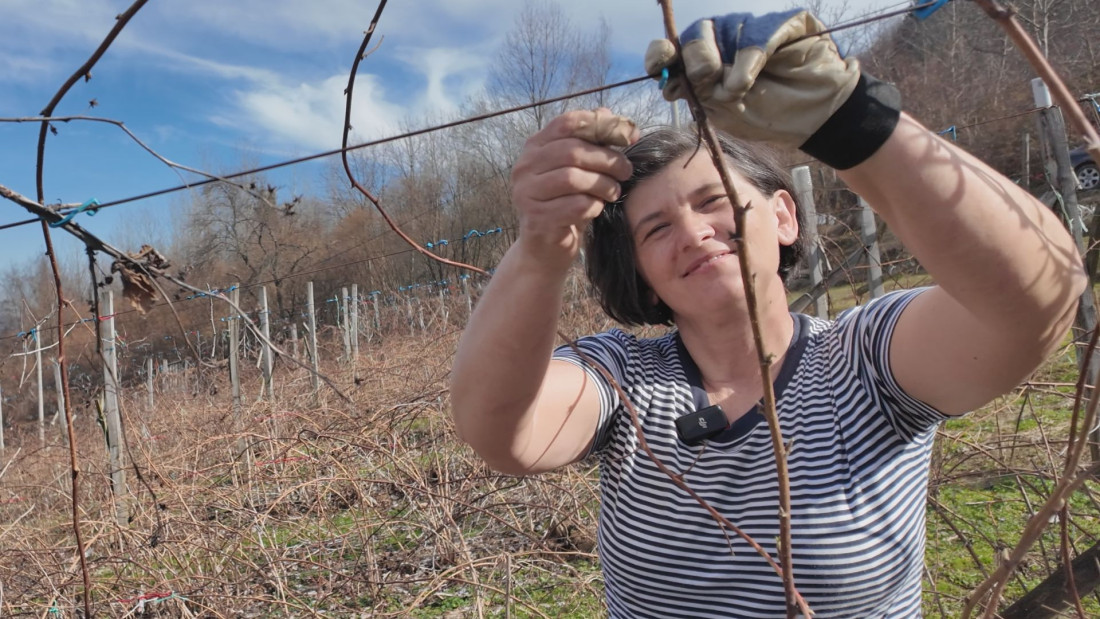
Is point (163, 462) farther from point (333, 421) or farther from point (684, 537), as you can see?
point (684, 537)

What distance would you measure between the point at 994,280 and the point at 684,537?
0.58 meters

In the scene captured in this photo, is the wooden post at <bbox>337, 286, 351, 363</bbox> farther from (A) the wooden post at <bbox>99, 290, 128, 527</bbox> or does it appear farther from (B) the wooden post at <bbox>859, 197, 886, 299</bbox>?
(B) the wooden post at <bbox>859, 197, 886, 299</bbox>

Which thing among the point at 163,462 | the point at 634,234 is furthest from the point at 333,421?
the point at 634,234

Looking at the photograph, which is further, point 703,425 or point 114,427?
point 114,427

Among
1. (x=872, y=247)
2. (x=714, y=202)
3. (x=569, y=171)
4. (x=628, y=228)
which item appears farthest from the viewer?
(x=872, y=247)

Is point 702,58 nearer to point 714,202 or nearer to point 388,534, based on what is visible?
point 714,202

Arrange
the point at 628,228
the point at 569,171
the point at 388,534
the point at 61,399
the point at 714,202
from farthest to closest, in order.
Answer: the point at 61,399 → the point at 388,534 → the point at 628,228 → the point at 714,202 → the point at 569,171

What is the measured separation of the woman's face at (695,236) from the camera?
118 cm

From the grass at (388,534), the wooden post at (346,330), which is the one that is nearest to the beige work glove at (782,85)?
the grass at (388,534)

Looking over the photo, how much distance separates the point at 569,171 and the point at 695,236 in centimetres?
39

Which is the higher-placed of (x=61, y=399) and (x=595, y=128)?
(x=595, y=128)

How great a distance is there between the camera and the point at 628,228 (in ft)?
4.34

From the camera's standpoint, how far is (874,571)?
109 centimetres

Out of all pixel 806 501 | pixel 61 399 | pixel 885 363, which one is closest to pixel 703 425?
pixel 806 501
